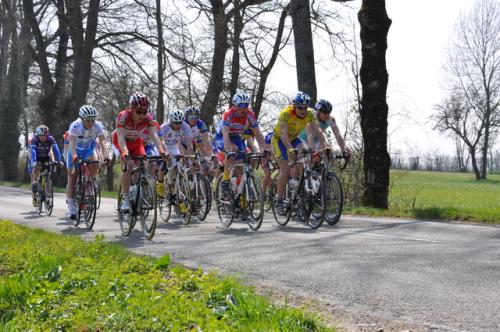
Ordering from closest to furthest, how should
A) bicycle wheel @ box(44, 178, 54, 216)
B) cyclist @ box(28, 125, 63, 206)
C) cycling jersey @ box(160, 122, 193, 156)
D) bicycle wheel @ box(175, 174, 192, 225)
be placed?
bicycle wheel @ box(175, 174, 192, 225) → cycling jersey @ box(160, 122, 193, 156) → bicycle wheel @ box(44, 178, 54, 216) → cyclist @ box(28, 125, 63, 206)

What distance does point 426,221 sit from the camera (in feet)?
37.3

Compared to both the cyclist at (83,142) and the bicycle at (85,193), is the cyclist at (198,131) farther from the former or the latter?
the bicycle at (85,193)

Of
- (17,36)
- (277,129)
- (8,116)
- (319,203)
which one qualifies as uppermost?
(17,36)

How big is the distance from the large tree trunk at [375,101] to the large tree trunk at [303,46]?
3.26 m

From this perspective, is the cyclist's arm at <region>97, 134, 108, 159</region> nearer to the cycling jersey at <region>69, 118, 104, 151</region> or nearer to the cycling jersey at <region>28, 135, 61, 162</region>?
the cycling jersey at <region>69, 118, 104, 151</region>

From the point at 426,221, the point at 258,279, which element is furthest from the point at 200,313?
the point at 426,221

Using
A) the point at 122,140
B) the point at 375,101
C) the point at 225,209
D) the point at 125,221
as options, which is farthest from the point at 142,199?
the point at 375,101

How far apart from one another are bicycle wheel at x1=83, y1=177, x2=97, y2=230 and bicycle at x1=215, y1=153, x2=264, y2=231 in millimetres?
2298

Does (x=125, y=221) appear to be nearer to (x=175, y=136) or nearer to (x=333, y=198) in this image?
(x=175, y=136)

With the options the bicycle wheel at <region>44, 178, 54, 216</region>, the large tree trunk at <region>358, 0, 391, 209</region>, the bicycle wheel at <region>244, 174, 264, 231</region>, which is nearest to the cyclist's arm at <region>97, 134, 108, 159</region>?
the bicycle wheel at <region>244, 174, 264, 231</region>

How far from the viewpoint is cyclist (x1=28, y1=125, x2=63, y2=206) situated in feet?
50.9

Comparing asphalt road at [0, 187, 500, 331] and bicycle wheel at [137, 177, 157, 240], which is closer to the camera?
asphalt road at [0, 187, 500, 331]

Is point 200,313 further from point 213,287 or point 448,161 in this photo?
point 448,161

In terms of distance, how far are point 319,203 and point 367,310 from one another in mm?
5798
